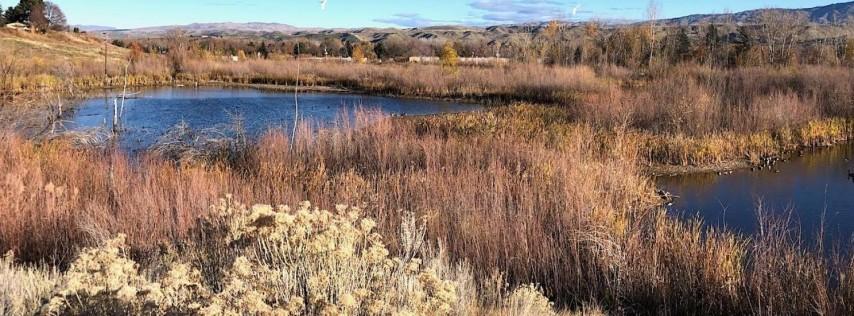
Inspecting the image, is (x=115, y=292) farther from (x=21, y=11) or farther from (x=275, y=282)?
(x=21, y=11)

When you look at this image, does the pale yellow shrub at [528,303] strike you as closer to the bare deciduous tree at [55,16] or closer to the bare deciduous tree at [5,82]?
the bare deciduous tree at [5,82]

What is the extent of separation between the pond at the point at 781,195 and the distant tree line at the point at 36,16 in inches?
1820

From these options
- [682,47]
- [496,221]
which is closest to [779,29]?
[682,47]

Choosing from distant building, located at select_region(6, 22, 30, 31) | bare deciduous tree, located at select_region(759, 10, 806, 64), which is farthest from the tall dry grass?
distant building, located at select_region(6, 22, 30, 31)

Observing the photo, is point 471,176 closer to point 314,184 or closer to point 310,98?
point 314,184

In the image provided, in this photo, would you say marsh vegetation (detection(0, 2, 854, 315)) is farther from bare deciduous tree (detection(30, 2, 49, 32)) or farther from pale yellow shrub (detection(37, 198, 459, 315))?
bare deciduous tree (detection(30, 2, 49, 32))

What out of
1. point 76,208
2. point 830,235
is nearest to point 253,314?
point 76,208

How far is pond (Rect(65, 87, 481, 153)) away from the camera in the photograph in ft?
55.0

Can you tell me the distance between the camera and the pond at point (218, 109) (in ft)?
55.0

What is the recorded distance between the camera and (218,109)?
23.0m

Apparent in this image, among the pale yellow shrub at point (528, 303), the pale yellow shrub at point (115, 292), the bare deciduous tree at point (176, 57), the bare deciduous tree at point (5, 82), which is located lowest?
the pale yellow shrub at point (528, 303)

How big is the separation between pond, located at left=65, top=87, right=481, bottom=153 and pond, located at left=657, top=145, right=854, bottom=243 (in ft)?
21.5

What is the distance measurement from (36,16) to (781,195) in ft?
164

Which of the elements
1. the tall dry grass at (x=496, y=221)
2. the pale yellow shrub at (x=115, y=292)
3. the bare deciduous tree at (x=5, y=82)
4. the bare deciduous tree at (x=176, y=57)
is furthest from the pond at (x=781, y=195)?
the bare deciduous tree at (x=176, y=57)
